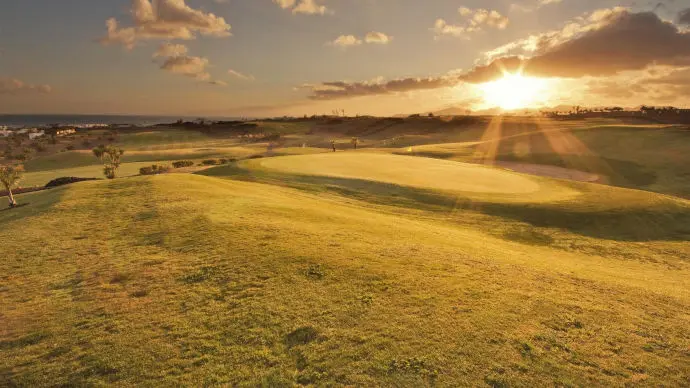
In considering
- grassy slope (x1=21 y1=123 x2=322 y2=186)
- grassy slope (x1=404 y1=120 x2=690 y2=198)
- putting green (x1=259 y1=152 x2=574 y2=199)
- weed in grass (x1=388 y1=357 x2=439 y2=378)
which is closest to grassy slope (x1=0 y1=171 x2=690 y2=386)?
weed in grass (x1=388 y1=357 x2=439 y2=378)

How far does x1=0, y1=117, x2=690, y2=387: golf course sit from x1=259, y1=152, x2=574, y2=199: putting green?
7721mm

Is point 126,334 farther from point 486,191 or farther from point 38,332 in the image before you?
point 486,191

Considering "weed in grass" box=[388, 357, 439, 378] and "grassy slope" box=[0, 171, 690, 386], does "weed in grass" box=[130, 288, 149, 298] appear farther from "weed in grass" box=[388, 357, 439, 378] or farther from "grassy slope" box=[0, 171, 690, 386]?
"weed in grass" box=[388, 357, 439, 378]

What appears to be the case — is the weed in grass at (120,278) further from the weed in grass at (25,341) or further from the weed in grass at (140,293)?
the weed in grass at (25,341)

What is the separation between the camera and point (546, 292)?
563 inches

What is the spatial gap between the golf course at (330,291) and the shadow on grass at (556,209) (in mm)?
246

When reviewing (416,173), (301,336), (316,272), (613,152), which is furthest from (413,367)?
(613,152)

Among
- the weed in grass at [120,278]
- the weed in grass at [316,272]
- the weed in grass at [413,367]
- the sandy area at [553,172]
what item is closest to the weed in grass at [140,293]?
the weed in grass at [120,278]

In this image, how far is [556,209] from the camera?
32.6 m

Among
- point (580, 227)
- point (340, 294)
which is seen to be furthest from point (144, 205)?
point (580, 227)

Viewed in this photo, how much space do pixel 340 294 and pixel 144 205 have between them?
18.7 m

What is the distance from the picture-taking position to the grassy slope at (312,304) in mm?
9656

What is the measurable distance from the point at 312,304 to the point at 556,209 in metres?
28.5

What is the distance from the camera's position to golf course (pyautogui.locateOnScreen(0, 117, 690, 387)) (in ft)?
31.8
